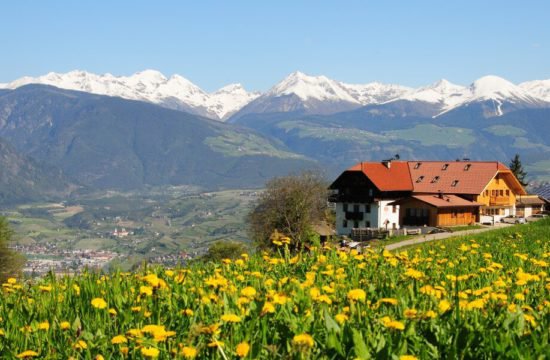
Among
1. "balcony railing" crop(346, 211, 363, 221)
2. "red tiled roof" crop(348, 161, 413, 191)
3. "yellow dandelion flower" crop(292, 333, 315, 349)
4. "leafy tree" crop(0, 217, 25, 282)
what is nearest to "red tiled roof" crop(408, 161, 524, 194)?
"red tiled roof" crop(348, 161, 413, 191)

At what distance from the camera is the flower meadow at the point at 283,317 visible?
17.4 feet

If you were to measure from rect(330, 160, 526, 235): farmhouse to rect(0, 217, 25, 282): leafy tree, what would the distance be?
38.9 metres

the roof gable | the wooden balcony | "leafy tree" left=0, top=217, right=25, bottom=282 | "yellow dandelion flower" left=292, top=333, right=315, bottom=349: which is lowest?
"leafy tree" left=0, top=217, right=25, bottom=282

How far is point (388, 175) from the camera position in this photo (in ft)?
307

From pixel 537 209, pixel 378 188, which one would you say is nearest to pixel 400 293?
pixel 378 188

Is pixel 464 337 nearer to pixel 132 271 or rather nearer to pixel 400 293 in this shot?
pixel 400 293

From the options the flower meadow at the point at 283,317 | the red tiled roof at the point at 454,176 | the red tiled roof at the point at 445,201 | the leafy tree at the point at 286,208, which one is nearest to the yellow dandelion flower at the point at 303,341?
the flower meadow at the point at 283,317

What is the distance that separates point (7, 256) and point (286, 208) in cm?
2811

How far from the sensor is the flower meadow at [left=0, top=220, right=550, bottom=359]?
530 centimetres

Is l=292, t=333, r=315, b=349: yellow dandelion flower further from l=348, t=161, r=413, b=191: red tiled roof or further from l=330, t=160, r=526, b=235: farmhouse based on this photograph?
l=348, t=161, r=413, b=191: red tiled roof

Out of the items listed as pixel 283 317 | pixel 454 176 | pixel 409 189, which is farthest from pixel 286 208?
pixel 283 317

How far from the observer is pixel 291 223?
76.5 m

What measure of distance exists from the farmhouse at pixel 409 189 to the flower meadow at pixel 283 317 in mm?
78317

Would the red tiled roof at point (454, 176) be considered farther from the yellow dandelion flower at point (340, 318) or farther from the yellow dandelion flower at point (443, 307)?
the yellow dandelion flower at point (340, 318)
